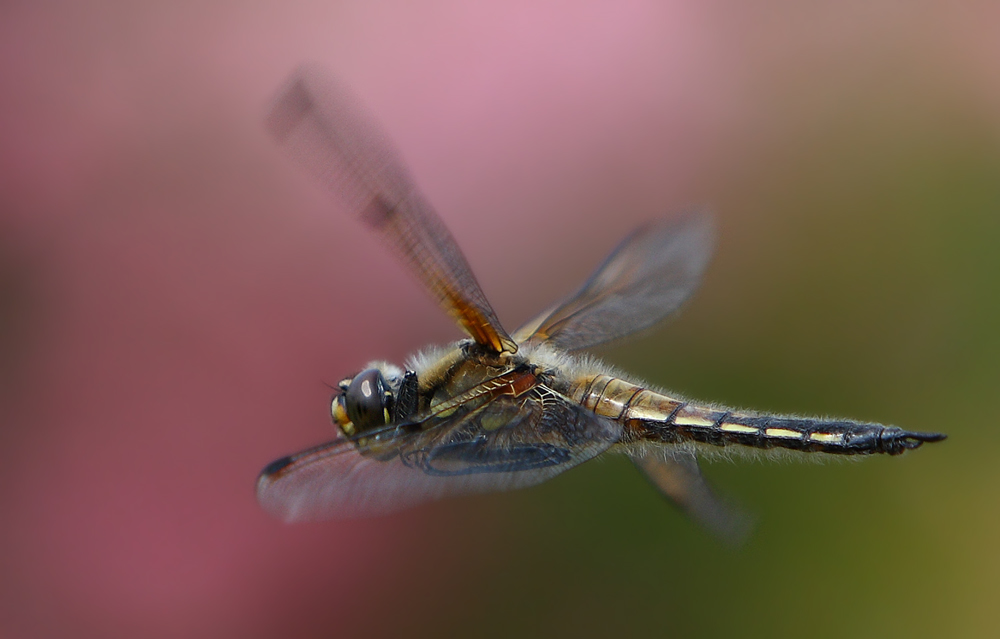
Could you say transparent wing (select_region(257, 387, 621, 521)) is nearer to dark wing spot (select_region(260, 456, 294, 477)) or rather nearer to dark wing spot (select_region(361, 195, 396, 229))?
dark wing spot (select_region(260, 456, 294, 477))

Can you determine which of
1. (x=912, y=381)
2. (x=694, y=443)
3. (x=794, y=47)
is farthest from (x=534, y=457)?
(x=794, y=47)

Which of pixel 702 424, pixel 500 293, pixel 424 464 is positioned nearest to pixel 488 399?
pixel 424 464

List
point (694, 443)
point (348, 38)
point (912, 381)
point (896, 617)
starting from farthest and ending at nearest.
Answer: point (348, 38) < point (912, 381) < point (896, 617) < point (694, 443)

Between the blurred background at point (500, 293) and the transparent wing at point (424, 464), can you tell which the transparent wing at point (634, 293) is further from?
the blurred background at point (500, 293)

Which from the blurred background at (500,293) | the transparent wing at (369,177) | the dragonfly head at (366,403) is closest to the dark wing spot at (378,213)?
the transparent wing at (369,177)

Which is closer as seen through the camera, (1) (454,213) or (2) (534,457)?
(2) (534,457)

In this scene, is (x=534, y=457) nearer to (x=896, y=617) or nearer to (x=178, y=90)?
(x=896, y=617)

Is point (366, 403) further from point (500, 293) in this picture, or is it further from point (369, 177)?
point (500, 293)
